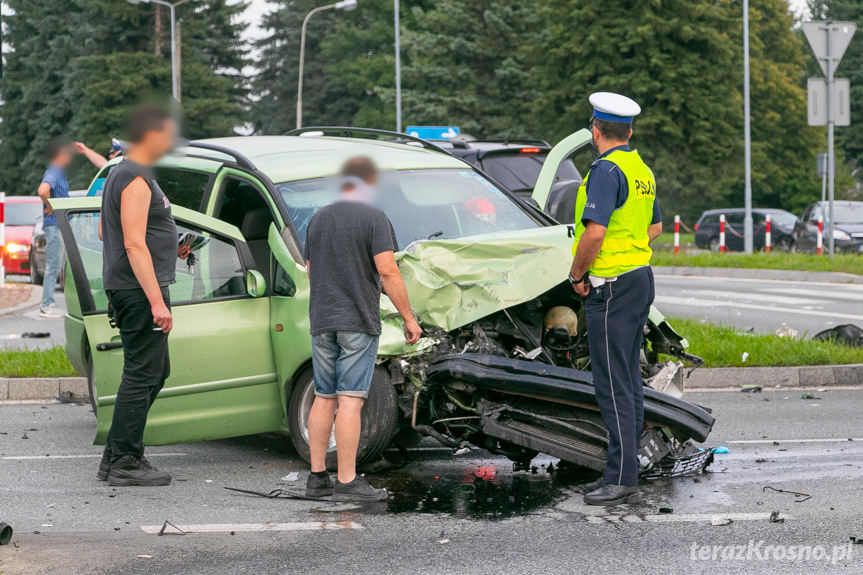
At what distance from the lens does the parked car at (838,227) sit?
3130 centimetres

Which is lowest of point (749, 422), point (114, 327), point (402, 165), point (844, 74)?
point (749, 422)

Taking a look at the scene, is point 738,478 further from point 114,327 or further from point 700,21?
point 700,21

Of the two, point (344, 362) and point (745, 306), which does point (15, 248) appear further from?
point (344, 362)

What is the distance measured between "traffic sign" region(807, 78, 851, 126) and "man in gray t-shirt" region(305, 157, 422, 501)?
15788 millimetres

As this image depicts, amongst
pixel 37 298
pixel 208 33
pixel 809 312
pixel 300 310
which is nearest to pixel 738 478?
pixel 300 310

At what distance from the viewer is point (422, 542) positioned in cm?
522

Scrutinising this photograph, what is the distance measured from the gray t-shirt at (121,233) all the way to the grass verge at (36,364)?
12.3 feet

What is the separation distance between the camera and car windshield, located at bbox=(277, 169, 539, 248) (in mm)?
7129

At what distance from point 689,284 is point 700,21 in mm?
29505

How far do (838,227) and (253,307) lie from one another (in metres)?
27.6

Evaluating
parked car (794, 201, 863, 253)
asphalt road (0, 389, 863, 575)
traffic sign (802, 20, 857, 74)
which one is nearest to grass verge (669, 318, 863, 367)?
asphalt road (0, 389, 863, 575)

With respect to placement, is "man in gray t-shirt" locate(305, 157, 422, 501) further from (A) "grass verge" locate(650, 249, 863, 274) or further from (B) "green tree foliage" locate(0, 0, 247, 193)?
(B) "green tree foliage" locate(0, 0, 247, 193)

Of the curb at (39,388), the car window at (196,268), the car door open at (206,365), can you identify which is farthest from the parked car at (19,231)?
the car door open at (206,365)

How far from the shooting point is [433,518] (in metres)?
5.65
